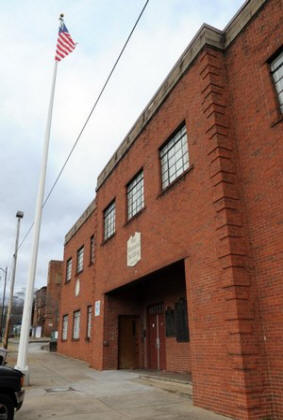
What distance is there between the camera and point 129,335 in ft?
51.6

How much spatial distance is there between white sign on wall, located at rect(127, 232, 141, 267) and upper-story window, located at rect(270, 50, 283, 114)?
22.0ft

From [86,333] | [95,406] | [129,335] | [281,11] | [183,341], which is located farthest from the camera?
[86,333]

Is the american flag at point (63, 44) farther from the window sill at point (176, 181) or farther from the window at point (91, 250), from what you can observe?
the window at point (91, 250)

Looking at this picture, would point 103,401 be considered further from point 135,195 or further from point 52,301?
point 52,301

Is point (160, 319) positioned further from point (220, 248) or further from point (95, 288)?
point (220, 248)

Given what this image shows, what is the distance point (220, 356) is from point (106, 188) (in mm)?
11338

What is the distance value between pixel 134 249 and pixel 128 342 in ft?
17.0

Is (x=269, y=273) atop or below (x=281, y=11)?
below

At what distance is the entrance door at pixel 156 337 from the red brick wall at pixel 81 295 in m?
4.28

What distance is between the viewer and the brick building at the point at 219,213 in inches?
280

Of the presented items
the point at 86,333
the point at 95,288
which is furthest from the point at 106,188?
the point at 86,333

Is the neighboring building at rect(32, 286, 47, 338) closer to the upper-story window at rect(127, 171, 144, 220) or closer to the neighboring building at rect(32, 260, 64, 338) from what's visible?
the neighboring building at rect(32, 260, 64, 338)

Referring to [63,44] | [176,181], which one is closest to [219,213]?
[176,181]

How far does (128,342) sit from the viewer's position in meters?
15.7
